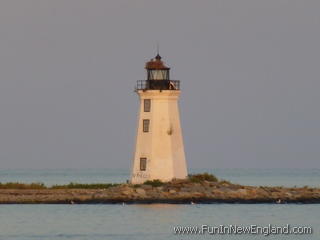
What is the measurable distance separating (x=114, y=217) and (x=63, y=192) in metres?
5.39

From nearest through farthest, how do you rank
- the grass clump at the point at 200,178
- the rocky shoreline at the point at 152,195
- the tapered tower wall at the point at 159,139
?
the rocky shoreline at the point at 152,195 < the tapered tower wall at the point at 159,139 < the grass clump at the point at 200,178

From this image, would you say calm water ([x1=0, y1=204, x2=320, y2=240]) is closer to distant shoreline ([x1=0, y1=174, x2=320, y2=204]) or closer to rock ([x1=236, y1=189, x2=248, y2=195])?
distant shoreline ([x1=0, y1=174, x2=320, y2=204])

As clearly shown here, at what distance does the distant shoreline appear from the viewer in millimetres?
58344

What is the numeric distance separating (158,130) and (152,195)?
3.02m

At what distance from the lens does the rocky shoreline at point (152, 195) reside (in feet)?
191

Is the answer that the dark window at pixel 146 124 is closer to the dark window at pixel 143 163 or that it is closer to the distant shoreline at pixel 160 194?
the dark window at pixel 143 163

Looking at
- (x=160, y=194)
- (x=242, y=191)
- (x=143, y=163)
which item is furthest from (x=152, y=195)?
(x=242, y=191)

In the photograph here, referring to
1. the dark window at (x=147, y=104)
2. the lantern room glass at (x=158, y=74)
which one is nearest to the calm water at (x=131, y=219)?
the dark window at (x=147, y=104)

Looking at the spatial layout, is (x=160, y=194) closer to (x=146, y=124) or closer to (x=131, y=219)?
(x=146, y=124)

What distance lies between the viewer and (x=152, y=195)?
190 feet

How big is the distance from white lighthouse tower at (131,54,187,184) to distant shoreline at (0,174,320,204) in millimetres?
602

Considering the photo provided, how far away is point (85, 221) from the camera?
2101 inches

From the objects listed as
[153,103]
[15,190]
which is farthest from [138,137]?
[15,190]

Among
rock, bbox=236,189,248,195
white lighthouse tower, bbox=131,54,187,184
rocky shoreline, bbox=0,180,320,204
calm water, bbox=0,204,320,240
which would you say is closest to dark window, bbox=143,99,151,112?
white lighthouse tower, bbox=131,54,187,184
